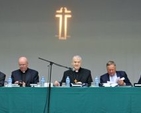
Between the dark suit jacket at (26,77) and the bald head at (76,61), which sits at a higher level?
the bald head at (76,61)

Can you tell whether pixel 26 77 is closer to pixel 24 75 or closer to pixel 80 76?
pixel 24 75

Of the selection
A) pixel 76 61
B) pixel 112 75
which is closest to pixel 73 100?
pixel 76 61

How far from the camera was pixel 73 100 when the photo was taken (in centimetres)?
529

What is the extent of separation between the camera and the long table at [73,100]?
524 centimetres

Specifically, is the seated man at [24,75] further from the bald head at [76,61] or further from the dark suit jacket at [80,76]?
the bald head at [76,61]

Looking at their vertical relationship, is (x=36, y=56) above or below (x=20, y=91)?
above

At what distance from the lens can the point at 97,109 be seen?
5.25 m

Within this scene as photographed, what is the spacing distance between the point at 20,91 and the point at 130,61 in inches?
129

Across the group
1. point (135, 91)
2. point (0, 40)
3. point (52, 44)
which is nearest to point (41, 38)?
point (52, 44)

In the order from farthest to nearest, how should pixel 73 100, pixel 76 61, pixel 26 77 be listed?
pixel 26 77
pixel 76 61
pixel 73 100

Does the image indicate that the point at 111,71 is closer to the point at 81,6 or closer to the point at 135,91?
the point at 135,91

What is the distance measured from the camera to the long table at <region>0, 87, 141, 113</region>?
206 inches

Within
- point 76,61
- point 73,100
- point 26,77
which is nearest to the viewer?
point 73,100

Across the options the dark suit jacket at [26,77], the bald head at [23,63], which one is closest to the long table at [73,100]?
the dark suit jacket at [26,77]
